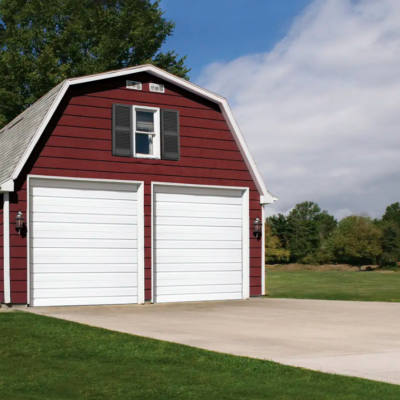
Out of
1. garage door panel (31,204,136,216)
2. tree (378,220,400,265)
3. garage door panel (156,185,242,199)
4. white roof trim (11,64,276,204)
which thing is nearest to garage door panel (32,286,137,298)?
garage door panel (31,204,136,216)

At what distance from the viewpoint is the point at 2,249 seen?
14.7 metres

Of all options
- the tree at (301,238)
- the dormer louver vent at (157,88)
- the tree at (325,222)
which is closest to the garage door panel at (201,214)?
the dormer louver vent at (157,88)

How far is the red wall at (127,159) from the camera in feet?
49.2

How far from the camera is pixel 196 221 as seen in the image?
16891 mm

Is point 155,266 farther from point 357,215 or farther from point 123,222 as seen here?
point 357,215

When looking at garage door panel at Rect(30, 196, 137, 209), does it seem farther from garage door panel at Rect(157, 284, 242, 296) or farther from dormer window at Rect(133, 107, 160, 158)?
garage door panel at Rect(157, 284, 242, 296)

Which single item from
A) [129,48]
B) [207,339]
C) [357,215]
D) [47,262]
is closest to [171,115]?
[47,262]

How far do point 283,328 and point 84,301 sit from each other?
677cm

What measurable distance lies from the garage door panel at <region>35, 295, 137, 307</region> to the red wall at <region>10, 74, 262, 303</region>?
1.54 ft

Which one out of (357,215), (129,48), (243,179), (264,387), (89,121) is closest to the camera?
(264,387)

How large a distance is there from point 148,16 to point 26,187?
75.1 feet

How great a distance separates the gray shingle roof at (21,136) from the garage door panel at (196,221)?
378 centimetres

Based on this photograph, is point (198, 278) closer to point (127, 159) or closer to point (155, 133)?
point (127, 159)

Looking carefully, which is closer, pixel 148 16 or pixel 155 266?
pixel 155 266
